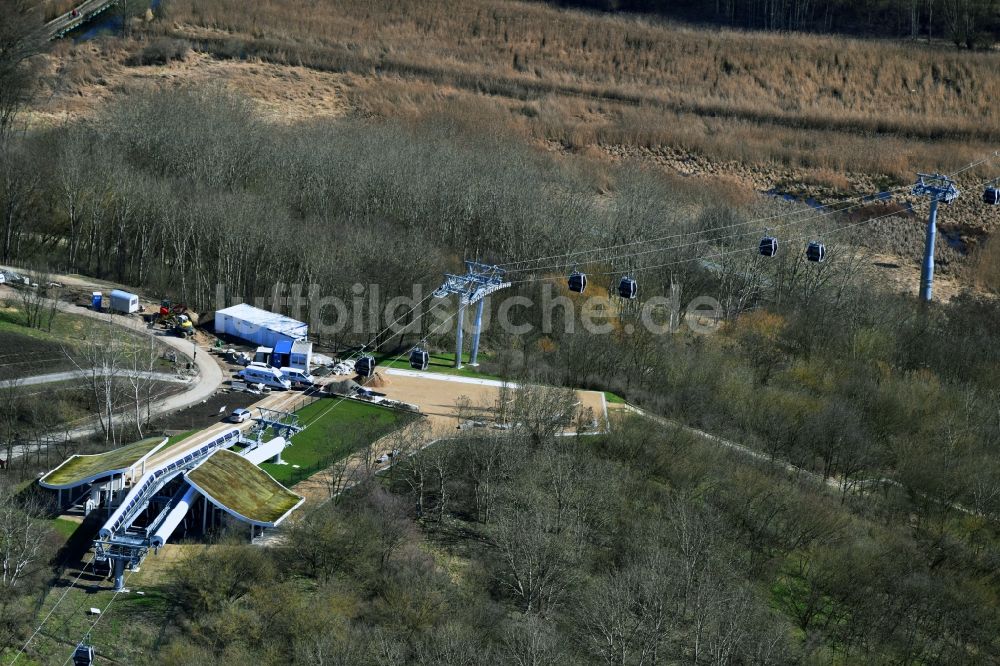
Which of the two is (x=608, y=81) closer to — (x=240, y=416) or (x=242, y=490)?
(x=240, y=416)

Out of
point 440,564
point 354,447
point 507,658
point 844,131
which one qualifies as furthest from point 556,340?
point 844,131

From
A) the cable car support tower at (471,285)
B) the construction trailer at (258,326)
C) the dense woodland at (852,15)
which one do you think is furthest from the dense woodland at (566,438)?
the dense woodland at (852,15)

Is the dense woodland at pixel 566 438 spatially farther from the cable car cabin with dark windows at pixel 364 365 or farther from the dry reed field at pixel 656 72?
the dry reed field at pixel 656 72

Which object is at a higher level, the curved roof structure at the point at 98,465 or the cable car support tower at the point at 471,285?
the cable car support tower at the point at 471,285

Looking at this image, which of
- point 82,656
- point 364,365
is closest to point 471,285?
point 364,365

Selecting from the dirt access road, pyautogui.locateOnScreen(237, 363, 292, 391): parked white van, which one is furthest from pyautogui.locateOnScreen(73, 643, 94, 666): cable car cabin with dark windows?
pyautogui.locateOnScreen(237, 363, 292, 391): parked white van

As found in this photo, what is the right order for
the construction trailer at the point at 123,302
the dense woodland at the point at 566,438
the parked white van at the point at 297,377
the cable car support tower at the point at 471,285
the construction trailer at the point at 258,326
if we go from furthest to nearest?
the construction trailer at the point at 123,302 → the construction trailer at the point at 258,326 → the cable car support tower at the point at 471,285 → the parked white van at the point at 297,377 → the dense woodland at the point at 566,438

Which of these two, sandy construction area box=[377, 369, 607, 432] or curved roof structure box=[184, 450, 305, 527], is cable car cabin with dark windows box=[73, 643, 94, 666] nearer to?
curved roof structure box=[184, 450, 305, 527]
